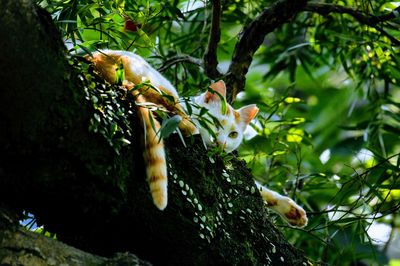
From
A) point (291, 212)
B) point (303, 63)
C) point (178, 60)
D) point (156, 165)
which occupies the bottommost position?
point (303, 63)

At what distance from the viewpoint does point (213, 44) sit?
260 centimetres

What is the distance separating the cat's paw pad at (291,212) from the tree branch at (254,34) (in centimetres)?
39

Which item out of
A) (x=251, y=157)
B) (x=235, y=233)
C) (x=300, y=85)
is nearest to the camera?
(x=235, y=233)

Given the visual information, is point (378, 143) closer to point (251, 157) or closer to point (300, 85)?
point (251, 157)

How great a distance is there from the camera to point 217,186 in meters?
1.99

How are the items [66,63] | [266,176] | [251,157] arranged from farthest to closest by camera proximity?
[266,176] < [251,157] < [66,63]

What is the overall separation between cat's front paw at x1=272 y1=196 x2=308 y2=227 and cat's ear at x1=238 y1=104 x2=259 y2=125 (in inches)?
16.2

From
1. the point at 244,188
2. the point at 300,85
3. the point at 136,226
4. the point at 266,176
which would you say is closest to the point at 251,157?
the point at 266,176

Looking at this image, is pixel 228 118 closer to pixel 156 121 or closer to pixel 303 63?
pixel 156 121

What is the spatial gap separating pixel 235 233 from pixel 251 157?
3.53 feet

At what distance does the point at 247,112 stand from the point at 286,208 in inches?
18.1

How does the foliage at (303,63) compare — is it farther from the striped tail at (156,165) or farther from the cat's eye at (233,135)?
the striped tail at (156,165)

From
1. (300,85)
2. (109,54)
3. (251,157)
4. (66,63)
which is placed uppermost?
(66,63)

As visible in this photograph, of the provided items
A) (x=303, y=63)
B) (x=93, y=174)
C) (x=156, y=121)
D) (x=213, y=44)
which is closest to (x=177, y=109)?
(x=156, y=121)
